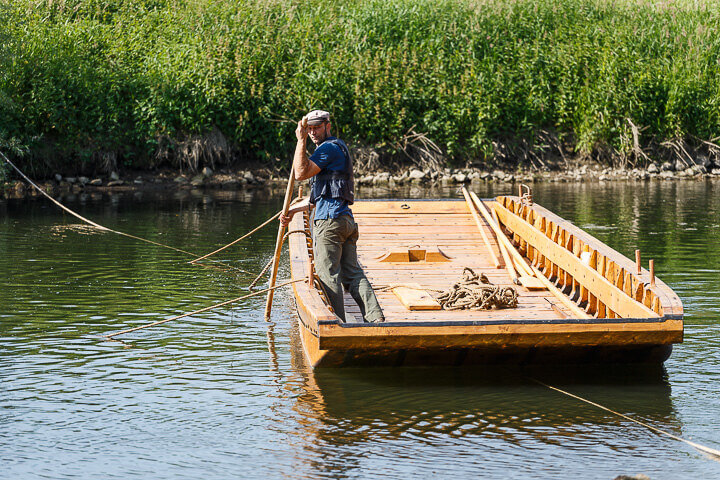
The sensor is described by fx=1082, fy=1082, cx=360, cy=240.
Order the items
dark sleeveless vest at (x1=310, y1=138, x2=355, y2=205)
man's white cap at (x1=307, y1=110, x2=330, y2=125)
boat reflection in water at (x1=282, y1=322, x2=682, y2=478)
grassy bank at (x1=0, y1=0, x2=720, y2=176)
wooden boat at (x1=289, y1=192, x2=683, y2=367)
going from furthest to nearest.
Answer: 1. grassy bank at (x1=0, y1=0, x2=720, y2=176)
2. dark sleeveless vest at (x1=310, y1=138, x2=355, y2=205)
3. man's white cap at (x1=307, y1=110, x2=330, y2=125)
4. wooden boat at (x1=289, y1=192, x2=683, y2=367)
5. boat reflection in water at (x1=282, y1=322, x2=682, y2=478)

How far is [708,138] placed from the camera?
25.0 m

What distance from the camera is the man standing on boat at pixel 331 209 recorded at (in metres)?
7.65

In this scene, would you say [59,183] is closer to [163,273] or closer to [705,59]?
[163,273]

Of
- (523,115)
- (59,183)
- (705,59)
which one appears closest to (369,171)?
(523,115)

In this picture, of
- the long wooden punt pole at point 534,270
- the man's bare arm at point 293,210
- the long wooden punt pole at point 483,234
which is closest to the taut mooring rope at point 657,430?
the long wooden punt pole at point 534,270

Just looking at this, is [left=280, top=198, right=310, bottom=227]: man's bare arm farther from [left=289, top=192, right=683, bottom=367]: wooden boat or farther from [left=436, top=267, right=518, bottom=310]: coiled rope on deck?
[left=436, top=267, right=518, bottom=310]: coiled rope on deck

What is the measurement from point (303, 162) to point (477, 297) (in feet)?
6.23

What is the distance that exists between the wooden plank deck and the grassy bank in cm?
1152

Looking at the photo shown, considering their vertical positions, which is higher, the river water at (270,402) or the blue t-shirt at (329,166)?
the blue t-shirt at (329,166)

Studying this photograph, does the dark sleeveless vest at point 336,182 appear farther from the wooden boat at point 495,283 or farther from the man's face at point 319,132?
the wooden boat at point 495,283

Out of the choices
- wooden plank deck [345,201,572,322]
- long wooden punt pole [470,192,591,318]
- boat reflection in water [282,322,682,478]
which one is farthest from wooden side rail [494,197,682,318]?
boat reflection in water [282,322,682,478]

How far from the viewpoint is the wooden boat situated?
6867mm

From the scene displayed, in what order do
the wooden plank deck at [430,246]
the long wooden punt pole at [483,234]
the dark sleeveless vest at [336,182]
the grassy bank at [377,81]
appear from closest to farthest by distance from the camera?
the dark sleeveless vest at [336,182]
the wooden plank deck at [430,246]
the long wooden punt pole at [483,234]
the grassy bank at [377,81]

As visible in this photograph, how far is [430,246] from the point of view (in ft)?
37.0
